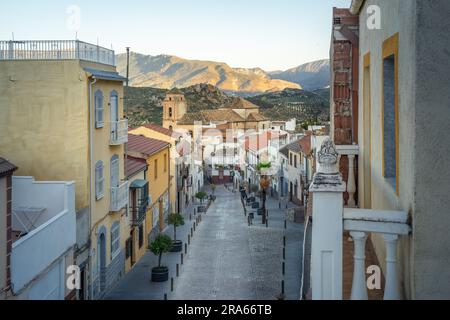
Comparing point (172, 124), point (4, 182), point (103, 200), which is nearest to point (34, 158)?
point (103, 200)

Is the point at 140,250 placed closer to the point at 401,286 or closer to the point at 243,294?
the point at 243,294

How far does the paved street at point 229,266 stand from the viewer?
23562 mm

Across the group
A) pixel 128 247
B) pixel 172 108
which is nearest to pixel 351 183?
pixel 128 247

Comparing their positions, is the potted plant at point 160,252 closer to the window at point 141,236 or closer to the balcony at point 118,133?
the window at point 141,236

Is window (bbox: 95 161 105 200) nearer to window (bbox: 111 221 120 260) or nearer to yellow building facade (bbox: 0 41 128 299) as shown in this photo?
yellow building facade (bbox: 0 41 128 299)

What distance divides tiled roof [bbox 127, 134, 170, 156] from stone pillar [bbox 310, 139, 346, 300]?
2707 cm

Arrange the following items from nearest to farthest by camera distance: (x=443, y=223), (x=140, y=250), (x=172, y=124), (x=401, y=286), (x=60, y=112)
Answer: (x=443, y=223)
(x=401, y=286)
(x=60, y=112)
(x=140, y=250)
(x=172, y=124)

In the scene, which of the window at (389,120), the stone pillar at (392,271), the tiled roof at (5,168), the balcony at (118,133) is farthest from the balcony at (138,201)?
the stone pillar at (392,271)

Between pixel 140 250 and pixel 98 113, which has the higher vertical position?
pixel 98 113

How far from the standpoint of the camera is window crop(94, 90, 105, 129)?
21211mm

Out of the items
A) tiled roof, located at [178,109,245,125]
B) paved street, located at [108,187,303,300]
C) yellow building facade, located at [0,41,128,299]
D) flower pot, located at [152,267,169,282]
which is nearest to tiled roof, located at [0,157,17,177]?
yellow building facade, located at [0,41,128,299]

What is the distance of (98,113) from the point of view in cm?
2156

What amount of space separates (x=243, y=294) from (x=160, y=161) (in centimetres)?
1465

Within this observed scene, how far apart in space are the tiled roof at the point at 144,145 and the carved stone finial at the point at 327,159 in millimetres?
26899
